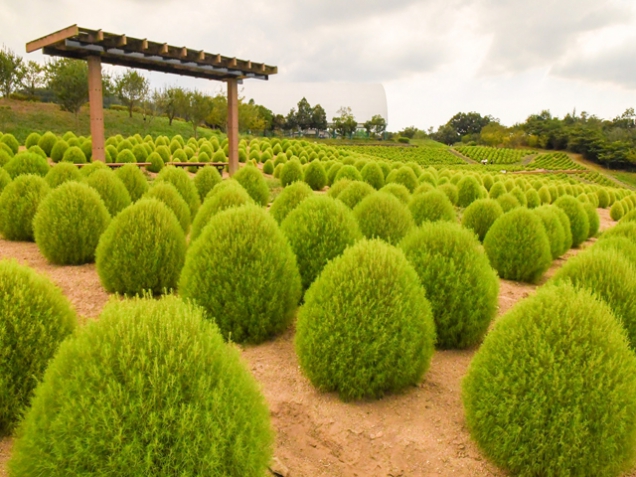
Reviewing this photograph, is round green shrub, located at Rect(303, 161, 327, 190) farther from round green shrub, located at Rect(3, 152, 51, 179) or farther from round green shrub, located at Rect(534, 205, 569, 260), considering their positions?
round green shrub, located at Rect(534, 205, 569, 260)

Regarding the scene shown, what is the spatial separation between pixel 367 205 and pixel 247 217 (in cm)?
276

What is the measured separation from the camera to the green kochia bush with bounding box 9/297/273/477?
2354mm

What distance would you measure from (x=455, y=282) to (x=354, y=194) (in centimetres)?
462

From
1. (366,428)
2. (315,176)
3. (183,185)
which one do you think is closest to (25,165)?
(183,185)

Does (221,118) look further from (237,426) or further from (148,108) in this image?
(237,426)

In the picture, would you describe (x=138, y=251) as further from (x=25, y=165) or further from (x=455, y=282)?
(x=25, y=165)

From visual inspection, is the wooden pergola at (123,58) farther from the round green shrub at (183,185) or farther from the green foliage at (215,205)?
the green foliage at (215,205)

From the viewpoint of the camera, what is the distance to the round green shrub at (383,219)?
7.46m

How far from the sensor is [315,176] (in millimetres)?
Answer: 19969

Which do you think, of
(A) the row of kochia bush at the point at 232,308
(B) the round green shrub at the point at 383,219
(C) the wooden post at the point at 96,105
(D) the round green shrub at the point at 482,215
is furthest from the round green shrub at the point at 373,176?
(B) the round green shrub at the point at 383,219

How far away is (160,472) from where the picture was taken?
2.37 m

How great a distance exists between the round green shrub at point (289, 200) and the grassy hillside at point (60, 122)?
27119 millimetres

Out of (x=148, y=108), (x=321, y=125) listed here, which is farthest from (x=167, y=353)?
(x=321, y=125)

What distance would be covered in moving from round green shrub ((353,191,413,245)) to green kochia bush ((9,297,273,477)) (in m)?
5.02
